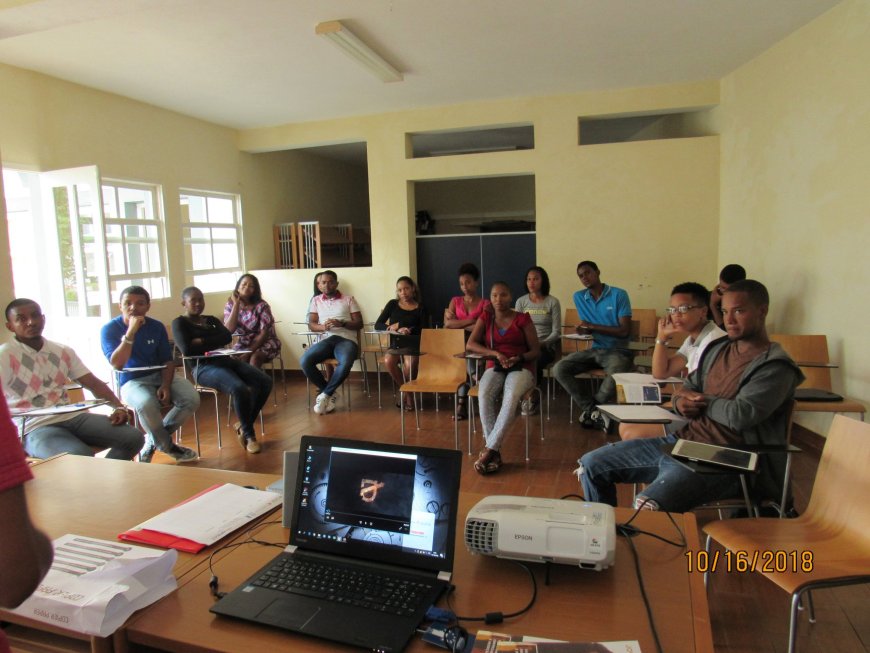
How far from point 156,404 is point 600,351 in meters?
3.47

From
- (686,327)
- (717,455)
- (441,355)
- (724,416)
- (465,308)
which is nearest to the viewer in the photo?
(717,455)

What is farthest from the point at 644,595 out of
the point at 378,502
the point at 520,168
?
the point at 520,168

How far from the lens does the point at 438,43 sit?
177 inches

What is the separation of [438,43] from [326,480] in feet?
13.2

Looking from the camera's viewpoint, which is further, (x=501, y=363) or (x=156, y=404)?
(x=501, y=363)

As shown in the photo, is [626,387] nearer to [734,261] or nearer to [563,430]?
[563,430]

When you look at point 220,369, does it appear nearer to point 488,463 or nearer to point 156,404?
point 156,404

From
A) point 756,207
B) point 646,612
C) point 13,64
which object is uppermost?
point 13,64

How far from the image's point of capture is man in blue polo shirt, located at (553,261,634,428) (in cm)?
477

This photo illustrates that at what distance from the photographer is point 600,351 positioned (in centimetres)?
487

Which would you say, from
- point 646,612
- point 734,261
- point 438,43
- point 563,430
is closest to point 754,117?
point 734,261

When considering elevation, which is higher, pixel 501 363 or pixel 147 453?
pixel 501 363
